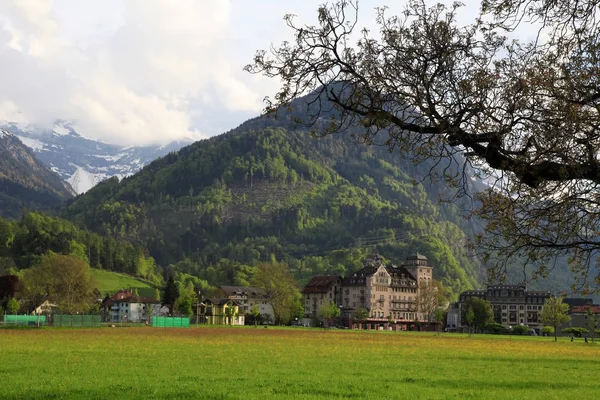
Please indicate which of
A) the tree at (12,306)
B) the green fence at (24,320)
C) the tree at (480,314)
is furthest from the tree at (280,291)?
the green fence at (24,320)

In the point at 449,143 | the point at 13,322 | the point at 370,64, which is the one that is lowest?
the point at 13,322

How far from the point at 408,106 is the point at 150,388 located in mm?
14298

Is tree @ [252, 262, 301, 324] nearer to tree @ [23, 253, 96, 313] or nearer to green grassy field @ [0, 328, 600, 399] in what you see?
tree @ [23, 253, 96, 313]

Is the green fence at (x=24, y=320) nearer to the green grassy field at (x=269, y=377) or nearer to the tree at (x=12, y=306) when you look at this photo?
the tree at (x=12, y=306)

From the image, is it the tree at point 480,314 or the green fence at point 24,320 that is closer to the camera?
the green fence at point 24,320

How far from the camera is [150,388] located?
23.3m

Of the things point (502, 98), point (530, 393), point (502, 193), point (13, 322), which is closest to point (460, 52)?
point (502, 98)

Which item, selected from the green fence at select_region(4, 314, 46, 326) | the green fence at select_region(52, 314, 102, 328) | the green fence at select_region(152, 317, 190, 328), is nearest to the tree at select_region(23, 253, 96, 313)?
the green fence at select_region(4, 314, 46, 326)

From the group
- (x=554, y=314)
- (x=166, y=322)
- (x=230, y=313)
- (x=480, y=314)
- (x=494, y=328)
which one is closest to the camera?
(x=166, y=322)

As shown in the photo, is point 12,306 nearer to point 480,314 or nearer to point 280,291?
point 280,291

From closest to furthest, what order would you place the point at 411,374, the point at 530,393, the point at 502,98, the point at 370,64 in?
the point at 502,98 → the point at 370,64 → the point at 530,393 → the point at 411,374

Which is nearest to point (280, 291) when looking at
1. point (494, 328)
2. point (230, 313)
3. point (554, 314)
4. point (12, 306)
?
point (230, 313)

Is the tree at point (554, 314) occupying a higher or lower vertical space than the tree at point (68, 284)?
lower

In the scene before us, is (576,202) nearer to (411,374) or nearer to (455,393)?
(455,393)
